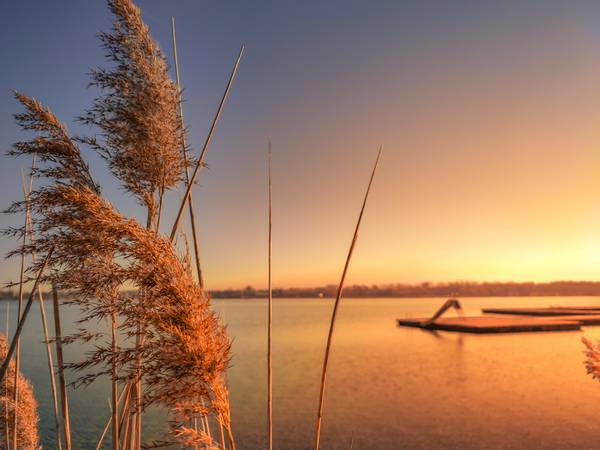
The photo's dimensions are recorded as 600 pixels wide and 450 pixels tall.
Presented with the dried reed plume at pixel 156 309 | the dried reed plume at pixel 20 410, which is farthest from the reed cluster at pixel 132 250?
the dried reed plume at pixel 20 410

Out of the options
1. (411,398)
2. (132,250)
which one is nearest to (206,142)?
(132,250)

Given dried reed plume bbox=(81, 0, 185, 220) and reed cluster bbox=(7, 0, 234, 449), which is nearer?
reed cluster bbox=(7, 0, 234, 449)

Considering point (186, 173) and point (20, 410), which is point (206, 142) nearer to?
point (186, 173)

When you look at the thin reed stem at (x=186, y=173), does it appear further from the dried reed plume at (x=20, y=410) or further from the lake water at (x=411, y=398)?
the lake water at (x=411, y=398)

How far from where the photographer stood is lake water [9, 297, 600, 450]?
28.9ft

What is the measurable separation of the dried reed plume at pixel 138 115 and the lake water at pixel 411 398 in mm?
4579

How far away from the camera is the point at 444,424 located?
9820mm

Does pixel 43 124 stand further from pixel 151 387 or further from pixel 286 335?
pixel 286 335

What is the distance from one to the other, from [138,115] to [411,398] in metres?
11.7

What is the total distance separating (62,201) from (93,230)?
0.59 ft

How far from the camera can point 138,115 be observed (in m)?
2.14

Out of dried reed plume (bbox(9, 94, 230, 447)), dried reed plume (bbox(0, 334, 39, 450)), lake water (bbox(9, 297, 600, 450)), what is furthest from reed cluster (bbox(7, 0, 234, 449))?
lake water (bbox(9, 297, 600, 450))

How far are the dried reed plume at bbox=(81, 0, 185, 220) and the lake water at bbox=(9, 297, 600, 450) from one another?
4.58 m

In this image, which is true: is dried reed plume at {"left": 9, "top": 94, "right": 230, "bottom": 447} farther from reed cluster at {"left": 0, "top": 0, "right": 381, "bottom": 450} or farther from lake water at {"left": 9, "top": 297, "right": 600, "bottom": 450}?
lake water at {"left": 9, "top": 297, "right": 600, "bottom": 450}
